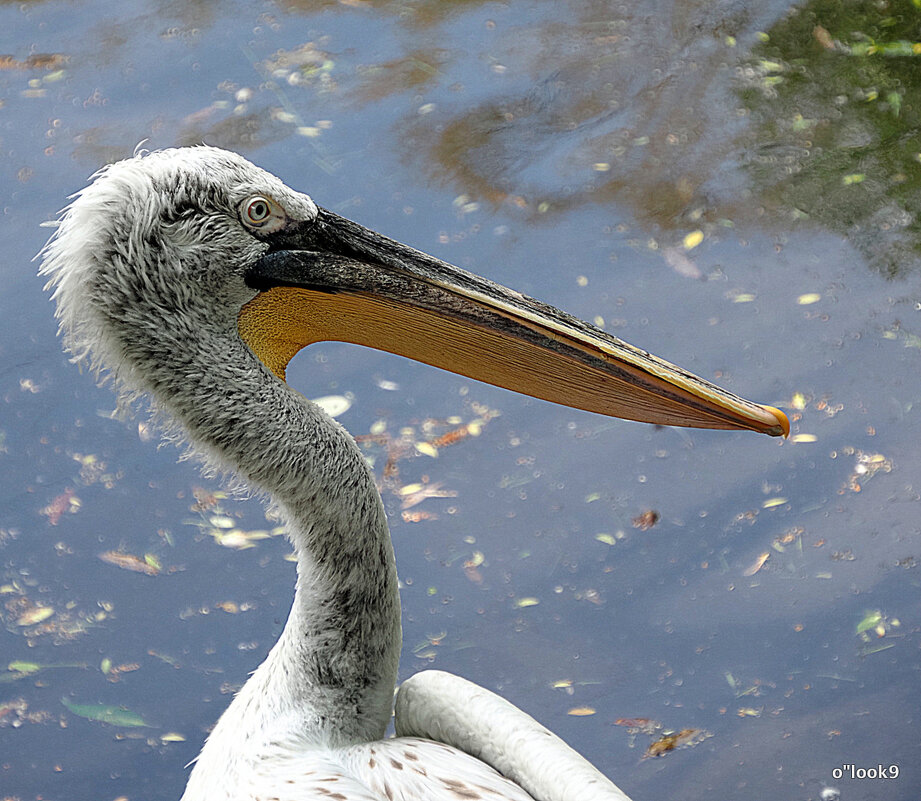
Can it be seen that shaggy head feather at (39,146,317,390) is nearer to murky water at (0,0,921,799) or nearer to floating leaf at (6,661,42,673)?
murky water at (0,0,921,799)

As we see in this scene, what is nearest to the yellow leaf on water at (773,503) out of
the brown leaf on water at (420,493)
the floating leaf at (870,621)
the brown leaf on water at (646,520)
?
the brown leaf on water at (646,520)

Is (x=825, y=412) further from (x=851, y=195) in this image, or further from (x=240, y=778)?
(x=240, y=778)

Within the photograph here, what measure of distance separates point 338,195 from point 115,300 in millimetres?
2991

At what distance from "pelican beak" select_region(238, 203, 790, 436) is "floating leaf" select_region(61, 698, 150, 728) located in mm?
1564

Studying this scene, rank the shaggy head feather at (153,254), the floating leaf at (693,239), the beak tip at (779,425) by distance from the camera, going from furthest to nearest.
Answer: the floating leaf at (693,239) → the beak tip at (779,425) → the shaggy head feather at (153,254)

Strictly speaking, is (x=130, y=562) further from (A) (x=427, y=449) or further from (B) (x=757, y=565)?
(B) (x=757, y=565)

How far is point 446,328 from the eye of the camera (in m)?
2.10

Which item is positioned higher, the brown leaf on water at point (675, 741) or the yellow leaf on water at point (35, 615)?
the yellow leaf on water at point (35, 615)

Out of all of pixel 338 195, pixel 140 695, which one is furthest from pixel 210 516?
pixel 338 195

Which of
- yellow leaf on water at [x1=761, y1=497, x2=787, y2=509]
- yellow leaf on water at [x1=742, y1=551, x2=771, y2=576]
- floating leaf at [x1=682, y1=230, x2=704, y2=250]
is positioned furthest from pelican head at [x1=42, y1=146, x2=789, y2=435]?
floating leaf at [x1=682, y1=230, x2=704, y2=250]

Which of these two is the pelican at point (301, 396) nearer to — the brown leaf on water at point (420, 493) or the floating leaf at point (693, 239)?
the brown leaf on water at point (420, 493)

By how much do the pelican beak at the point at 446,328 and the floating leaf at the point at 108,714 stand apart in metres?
1.56

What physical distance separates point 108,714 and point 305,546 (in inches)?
58.9

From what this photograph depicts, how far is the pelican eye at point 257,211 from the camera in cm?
196
